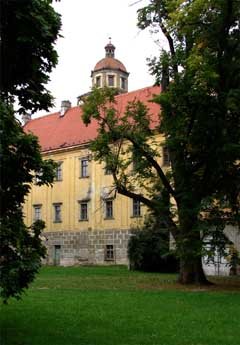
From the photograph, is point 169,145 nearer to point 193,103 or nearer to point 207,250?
point 193,103

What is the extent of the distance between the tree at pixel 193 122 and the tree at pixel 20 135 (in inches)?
516

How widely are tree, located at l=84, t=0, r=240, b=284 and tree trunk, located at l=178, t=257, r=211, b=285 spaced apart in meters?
0.04

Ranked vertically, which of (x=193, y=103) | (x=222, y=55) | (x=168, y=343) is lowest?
(x=168, y=343)

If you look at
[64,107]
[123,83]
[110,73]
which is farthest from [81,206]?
[123,83]

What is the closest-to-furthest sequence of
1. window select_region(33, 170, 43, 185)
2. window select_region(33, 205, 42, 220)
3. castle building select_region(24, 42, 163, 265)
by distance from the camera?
window select_region(33, 170, 43, 185), castle building select_region(24, 42, 163, 265), window select_region(33, 205, 42, 220)

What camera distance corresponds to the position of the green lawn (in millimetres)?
10367

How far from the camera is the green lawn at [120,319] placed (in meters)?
10.4

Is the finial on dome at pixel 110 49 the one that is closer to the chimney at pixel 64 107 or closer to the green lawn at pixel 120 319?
the chimney at pixel 64 107

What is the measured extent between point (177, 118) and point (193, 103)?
0.99 metres

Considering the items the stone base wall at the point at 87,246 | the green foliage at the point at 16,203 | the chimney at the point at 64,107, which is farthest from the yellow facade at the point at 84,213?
the green foliage at the point at 16,203

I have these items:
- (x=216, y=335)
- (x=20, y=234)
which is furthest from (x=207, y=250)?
(x=20, y=234)

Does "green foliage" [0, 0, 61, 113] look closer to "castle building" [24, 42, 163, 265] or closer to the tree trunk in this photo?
the tree trunk

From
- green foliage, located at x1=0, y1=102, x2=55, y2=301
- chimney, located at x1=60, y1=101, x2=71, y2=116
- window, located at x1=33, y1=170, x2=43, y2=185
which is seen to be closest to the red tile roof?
chimney, located at x1=60, y1=101, x2=71, y2=116

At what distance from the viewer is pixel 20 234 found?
8.95 m
